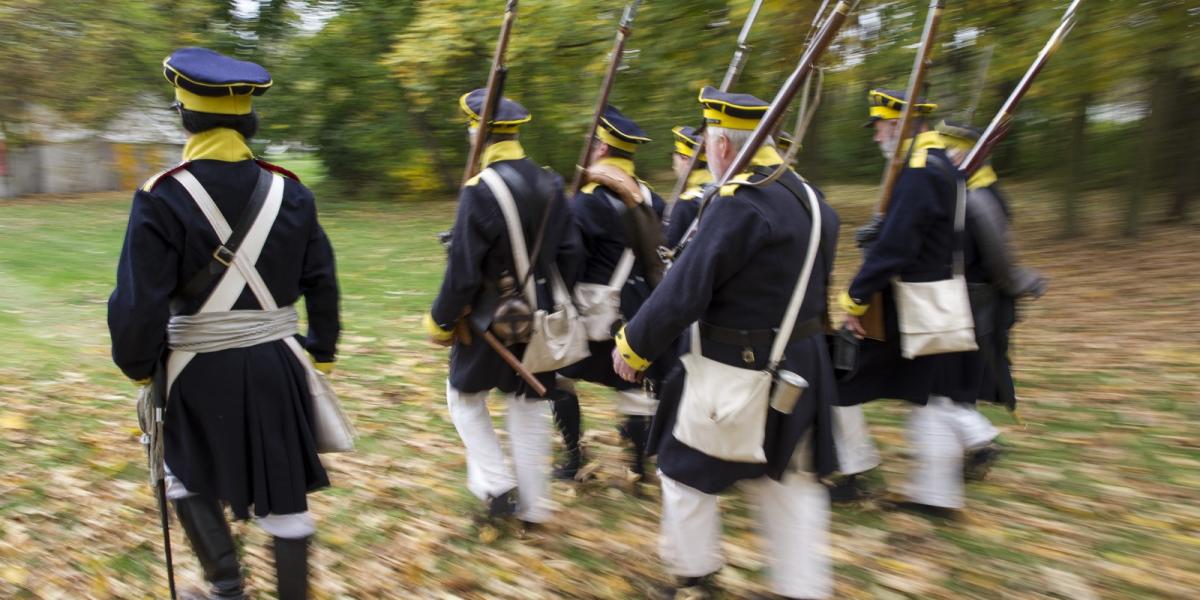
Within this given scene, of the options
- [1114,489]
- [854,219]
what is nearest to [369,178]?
[854,219]

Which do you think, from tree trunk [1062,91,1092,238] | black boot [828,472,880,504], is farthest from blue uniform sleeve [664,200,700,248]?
tree trunk [1062,91,1092,238]

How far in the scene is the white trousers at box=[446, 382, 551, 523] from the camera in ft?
15.4

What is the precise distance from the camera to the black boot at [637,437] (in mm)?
5367

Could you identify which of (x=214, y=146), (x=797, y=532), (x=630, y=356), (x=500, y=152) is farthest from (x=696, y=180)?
(x=214, y=146)

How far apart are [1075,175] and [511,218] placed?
11.0m

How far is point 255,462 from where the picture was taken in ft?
11.3

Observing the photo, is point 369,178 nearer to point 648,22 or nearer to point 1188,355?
point 648,22

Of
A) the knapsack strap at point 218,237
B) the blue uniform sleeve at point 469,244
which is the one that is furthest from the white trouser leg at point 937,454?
the knapsack strap at point 218,237

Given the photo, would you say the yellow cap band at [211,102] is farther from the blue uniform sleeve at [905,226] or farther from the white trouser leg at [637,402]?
the blue uniform sleeve at [905,226]

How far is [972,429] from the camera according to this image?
5059 mm

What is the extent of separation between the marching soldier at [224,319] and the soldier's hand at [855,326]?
8.21 feet

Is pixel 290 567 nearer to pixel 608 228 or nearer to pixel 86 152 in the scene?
pixel 608 228

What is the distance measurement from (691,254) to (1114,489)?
10.6ft

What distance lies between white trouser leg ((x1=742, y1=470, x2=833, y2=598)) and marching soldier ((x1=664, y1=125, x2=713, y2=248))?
1.71 metres
